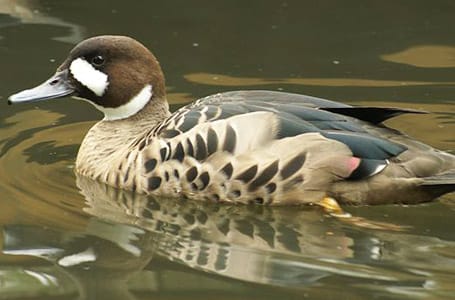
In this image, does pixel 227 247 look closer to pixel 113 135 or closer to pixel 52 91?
pixel 113 135

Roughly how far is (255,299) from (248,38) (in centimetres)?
530

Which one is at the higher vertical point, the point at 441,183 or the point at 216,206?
the point at 441,183

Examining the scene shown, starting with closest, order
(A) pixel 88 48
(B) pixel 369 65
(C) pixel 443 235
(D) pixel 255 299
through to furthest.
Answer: (D) pixel 255 299, (C) pixel 443 235, (A) pixel 88 48, (B) pixel 369 65

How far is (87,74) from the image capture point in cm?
777

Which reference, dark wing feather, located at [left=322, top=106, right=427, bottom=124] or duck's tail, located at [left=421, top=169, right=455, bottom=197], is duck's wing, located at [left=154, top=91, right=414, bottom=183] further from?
duck's tail, located at [left=421, top=169, right=455, bottom=197]

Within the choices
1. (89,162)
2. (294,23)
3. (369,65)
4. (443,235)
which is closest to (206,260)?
(443,235)

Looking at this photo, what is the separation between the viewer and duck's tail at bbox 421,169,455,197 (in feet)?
22.6

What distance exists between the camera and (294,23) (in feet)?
36.3

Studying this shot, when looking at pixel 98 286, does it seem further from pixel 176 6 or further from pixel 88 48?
pixel 176 6

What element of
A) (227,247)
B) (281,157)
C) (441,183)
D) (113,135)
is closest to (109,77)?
(113,135)

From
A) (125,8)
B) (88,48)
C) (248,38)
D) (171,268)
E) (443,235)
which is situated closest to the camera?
(171,268)

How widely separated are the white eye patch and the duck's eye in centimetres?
3

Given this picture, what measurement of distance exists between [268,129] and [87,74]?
1.33 metres

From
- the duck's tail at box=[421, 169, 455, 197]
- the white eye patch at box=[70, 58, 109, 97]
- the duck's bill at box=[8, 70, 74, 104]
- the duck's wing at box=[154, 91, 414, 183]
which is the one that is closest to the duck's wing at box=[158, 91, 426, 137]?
the duck's wing at box=[154, 91, 414, 183]
